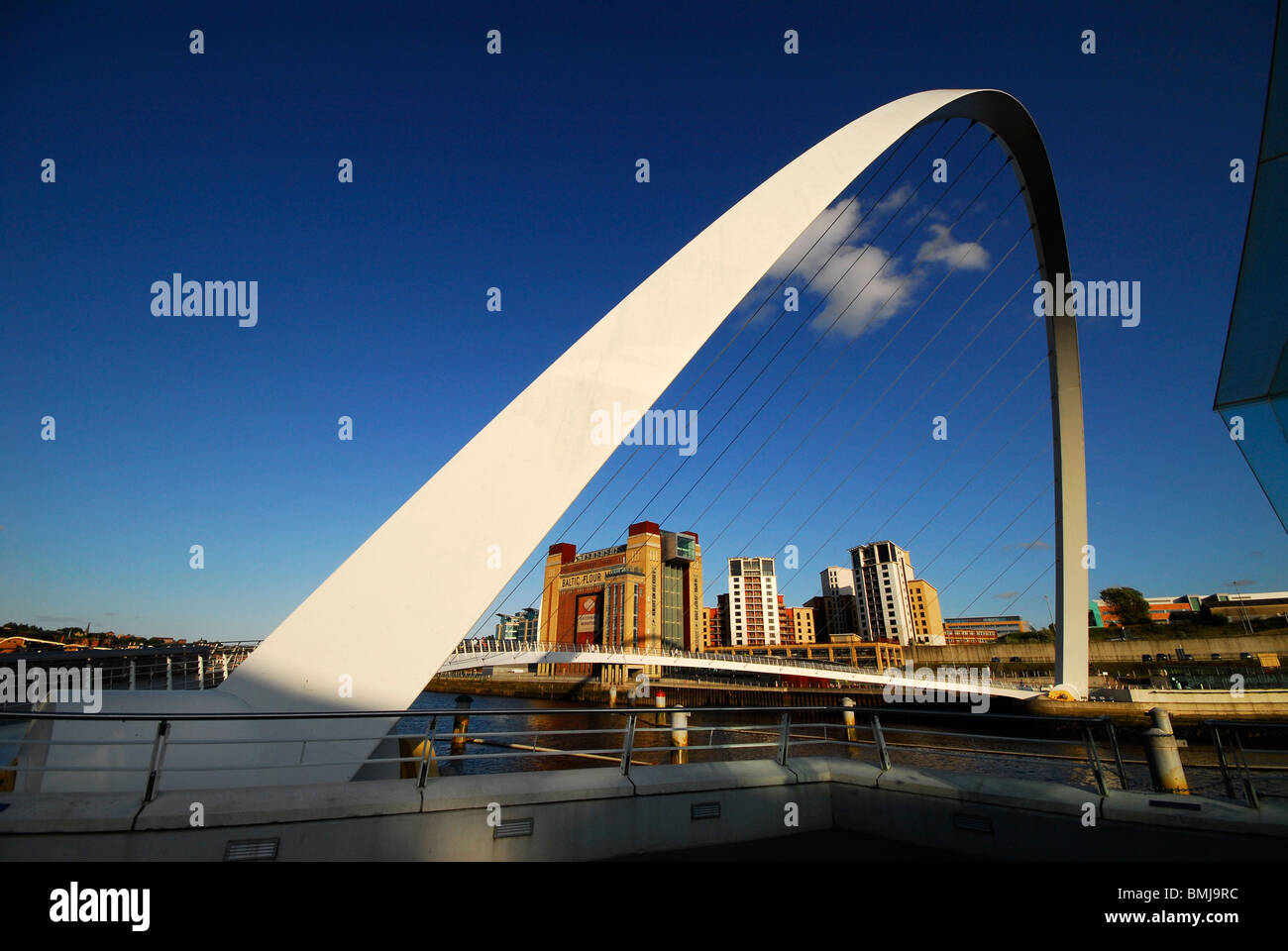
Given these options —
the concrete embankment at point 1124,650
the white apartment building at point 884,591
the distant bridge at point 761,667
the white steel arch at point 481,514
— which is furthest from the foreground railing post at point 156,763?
the white apartment building at point 884,591

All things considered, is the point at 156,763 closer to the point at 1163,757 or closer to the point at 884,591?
the point at 1163,757

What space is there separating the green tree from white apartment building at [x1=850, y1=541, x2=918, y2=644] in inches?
1312

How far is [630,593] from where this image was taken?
77.8 metres

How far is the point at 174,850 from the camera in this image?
10.1 feet

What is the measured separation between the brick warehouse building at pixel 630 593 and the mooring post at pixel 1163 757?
7035 cm

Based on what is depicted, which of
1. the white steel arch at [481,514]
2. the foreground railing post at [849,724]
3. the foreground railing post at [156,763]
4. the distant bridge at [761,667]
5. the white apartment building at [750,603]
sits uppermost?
the white steel arch at [481,514]

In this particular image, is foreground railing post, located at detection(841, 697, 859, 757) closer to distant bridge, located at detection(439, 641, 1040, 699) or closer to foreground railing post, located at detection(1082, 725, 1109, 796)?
foreground railing post, located at detection(1082, 725, 1109, 796)

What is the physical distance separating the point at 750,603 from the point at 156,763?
120394 mm

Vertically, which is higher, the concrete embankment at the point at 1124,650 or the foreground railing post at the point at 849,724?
the foreground railing post at the point at 849,724

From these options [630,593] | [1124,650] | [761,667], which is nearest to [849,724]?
[761,667]

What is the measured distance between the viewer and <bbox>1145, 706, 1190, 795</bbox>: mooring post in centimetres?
449

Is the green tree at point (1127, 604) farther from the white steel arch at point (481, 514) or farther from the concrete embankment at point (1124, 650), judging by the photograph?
the white steel arch at point (481, 514)

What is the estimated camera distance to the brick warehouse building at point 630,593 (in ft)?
256

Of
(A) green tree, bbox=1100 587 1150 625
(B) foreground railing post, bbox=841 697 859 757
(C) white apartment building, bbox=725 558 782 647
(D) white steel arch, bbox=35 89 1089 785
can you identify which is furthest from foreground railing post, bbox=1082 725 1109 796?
(C) white apartment building, bbox=725 558 782 647
